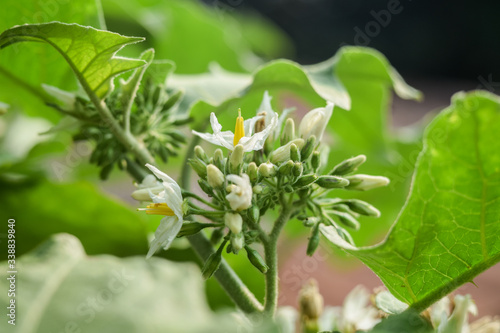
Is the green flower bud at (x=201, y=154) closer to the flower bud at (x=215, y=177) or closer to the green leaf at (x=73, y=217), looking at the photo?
the flower bud at (x=215, y=177)

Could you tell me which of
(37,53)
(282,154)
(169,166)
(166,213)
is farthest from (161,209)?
(169,166)

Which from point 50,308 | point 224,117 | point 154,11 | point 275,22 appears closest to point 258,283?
point 224,117

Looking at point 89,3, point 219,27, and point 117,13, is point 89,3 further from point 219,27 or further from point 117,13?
point 219,27

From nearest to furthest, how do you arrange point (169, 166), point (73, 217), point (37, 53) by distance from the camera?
point (37, 53) < point (73, 217) < point (169, 166)

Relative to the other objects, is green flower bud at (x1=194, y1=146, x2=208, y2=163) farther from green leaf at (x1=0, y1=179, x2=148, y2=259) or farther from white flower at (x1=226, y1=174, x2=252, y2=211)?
green leaf at (x1=0, y1=179, x2=148, y2=259)

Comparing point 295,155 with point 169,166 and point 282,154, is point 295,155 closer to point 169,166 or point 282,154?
point 282,154

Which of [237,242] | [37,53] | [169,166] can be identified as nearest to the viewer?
[237,242]

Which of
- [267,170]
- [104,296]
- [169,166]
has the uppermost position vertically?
[267,170]
